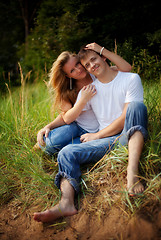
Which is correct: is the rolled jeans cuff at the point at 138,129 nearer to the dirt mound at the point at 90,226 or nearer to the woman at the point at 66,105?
the dirt mound at the point at 90,226

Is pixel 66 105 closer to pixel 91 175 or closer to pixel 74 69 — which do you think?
pixel 74 69

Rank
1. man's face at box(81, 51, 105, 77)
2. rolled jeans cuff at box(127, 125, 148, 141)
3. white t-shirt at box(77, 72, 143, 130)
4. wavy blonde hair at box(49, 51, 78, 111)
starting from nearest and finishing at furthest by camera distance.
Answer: rolled jeans cuff at box(127, 125, 148, 141) → white t-shirt at box(77, 72, 143, 130) → man's face at box(81, 51, 105, 77) → wavy blonde hair at box(49, 51, 78, 111)

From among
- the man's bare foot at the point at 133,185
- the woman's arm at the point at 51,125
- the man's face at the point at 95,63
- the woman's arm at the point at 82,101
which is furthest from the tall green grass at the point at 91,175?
the man's face at the point at 95,63

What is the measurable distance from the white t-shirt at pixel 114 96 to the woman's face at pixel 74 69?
0.80 feet

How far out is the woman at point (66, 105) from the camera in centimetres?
268

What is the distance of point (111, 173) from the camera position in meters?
2.23

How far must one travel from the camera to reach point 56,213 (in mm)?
1983

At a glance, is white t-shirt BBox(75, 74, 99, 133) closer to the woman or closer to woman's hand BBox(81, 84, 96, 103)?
the woman

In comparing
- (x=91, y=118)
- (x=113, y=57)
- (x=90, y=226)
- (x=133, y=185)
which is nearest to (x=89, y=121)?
(x=91, y=118)

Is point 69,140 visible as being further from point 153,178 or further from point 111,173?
point 153,178

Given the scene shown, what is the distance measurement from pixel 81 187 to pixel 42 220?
0.50 meters

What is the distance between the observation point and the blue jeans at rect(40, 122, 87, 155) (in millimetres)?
2658

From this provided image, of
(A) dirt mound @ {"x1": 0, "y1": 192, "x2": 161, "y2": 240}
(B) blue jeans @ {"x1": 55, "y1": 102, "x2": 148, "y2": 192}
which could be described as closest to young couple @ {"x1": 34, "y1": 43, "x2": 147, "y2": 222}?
(B) blue jeans @ {"x1": 55, "y1": 102, "x2": 148, "y2": 192}

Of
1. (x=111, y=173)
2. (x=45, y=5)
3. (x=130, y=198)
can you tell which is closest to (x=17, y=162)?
(x=111, y=173)
